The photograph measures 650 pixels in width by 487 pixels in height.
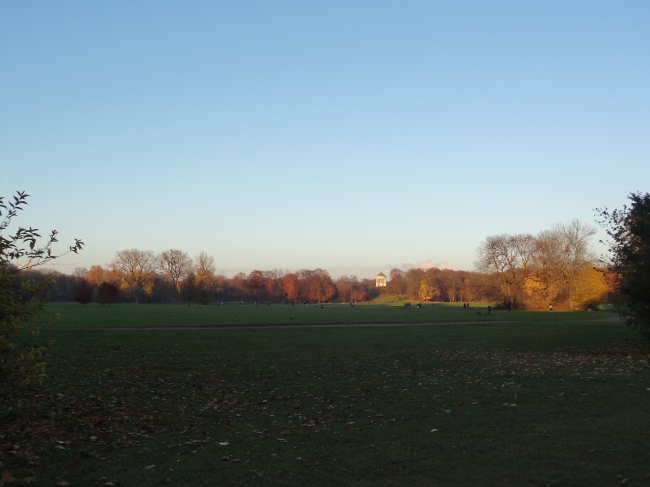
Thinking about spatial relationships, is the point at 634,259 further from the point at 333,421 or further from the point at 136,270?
the point at 136,270

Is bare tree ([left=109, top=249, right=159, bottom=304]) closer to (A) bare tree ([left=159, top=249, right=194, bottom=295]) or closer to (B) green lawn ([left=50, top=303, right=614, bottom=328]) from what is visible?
(A) bare tree ([left=159, top=249, right=194, bottom=295])

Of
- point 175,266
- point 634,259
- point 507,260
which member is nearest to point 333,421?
point 634,259

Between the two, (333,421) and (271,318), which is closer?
(333,421)

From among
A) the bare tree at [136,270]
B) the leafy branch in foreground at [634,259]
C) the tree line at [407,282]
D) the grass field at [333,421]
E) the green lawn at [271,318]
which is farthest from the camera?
the bare tree at [136,270]

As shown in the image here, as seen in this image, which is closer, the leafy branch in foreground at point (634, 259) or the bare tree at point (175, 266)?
the leafy branch in foreground at point (634, 259)

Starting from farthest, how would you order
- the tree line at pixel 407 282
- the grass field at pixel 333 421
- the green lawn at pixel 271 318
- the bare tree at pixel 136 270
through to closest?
the bare tree at pixel 136 270
the tree line at pixel 407 282
the green lawn at pixel 271 318
the grass field at pixel 333 421

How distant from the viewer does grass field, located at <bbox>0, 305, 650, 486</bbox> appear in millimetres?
6832

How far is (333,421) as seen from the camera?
987 centimetres

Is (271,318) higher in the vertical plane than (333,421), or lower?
lower

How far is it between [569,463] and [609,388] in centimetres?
648

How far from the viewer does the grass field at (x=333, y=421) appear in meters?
6.83

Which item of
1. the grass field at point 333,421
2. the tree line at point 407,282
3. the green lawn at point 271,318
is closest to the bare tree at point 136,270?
the tree line at point 407,282

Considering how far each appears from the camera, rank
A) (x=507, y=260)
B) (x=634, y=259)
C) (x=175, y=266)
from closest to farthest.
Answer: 1. (x=634, y=259)
2. (x=507, y=260)
3. (x=175, y=266)

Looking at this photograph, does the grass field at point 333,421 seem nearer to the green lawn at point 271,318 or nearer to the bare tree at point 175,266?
the green lawn at point 271,318
